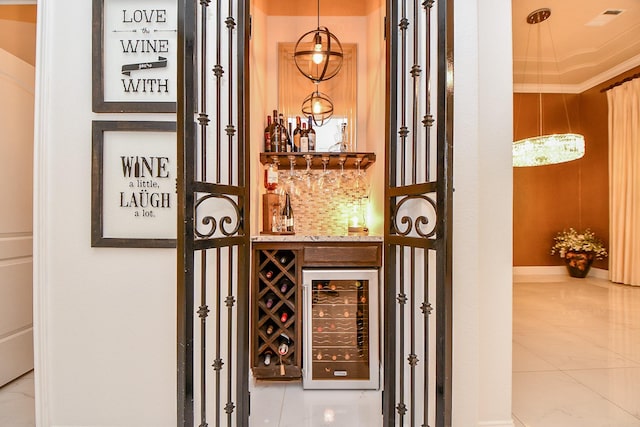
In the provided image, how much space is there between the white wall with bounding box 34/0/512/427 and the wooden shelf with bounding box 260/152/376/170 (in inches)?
41.5

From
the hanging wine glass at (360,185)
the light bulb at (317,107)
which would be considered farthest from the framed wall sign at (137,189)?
the hanging wine glass at (360,185)

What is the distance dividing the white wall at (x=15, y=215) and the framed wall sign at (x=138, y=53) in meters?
1.21

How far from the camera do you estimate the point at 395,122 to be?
1.70 metres

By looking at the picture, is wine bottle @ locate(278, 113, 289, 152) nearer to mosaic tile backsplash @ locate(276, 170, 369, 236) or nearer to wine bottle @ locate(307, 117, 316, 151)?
wine bottle @ locate(307, 117, 316, 151)

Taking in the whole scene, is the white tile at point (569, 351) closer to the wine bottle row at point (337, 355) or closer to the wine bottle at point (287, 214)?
the wine bottle row at point (337, 355)

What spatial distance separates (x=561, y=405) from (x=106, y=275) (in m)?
2.76

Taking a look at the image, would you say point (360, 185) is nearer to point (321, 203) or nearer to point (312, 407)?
point (321, 203)

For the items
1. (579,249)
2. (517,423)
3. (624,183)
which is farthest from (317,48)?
(579,249)

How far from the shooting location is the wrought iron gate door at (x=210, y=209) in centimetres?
121

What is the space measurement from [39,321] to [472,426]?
2285 millimetres

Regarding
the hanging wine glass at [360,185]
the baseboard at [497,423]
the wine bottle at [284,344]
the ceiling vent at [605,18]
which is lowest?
the baseboard at [497,423]

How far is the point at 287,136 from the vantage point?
2.87m

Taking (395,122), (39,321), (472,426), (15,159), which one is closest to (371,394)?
(472,426)

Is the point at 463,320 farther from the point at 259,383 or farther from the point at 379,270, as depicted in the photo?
the point at 259,383
